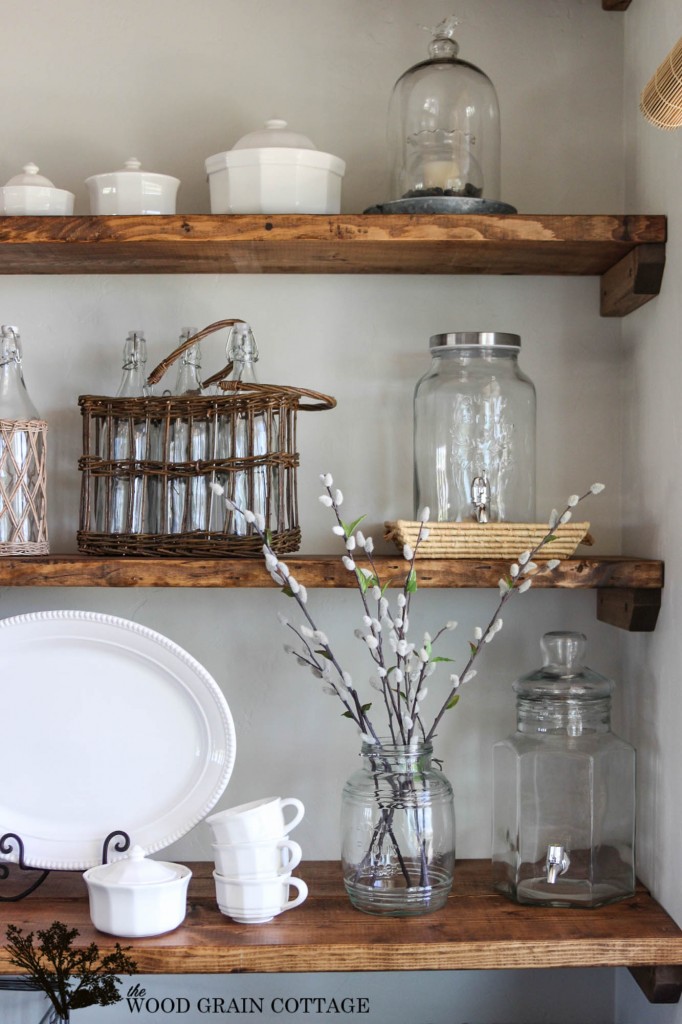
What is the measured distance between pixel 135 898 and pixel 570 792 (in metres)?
0.58

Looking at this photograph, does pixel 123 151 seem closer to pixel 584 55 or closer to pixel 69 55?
pixel 69 55

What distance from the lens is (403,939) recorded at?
1211mm

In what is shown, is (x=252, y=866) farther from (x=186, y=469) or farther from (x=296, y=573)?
(x=186, y=469)

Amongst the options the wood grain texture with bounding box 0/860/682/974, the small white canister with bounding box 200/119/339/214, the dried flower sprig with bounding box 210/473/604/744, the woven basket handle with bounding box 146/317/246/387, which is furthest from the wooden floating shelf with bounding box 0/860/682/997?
the small white canister with bounding box 200/119/339/214

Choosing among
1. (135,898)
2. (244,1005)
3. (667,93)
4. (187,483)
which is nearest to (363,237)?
(187,483)

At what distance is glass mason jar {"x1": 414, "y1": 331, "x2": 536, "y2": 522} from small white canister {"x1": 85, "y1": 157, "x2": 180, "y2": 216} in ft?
1.35

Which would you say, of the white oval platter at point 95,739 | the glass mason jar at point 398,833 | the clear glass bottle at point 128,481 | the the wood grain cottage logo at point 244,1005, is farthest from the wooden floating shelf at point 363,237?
the the wood grain cottage logo at point 244,1005

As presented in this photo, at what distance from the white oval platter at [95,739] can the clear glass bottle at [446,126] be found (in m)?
0.72

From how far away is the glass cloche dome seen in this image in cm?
136

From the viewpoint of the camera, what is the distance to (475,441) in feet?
4.57

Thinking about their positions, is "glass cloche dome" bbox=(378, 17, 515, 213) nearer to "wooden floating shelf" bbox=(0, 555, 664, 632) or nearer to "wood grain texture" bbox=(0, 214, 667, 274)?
"wood grain texture" bbox=(0, 214, 667, 274)

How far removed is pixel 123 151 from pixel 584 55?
0.70 metres

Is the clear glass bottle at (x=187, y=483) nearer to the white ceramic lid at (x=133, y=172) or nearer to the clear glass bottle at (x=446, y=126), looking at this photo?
the white ceramic lid at (x=133, y=172)

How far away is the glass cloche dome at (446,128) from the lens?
136 cm
